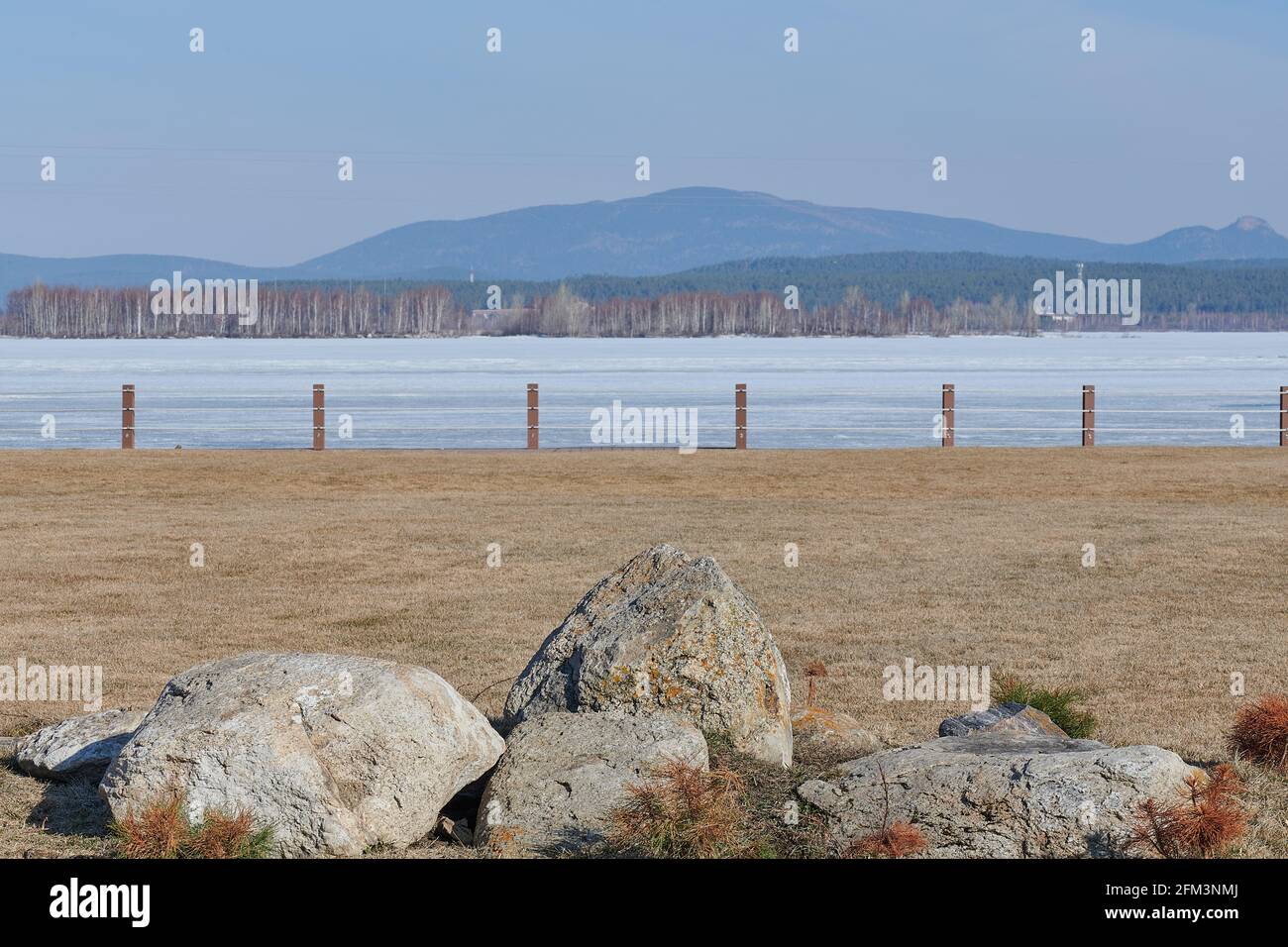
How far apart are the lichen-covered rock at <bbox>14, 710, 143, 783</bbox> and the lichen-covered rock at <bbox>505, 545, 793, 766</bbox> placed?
2.05 metres

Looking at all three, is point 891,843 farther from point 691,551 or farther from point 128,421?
point 128,421

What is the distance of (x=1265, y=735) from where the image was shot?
25.1 feet

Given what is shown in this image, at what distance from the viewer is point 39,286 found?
623ft

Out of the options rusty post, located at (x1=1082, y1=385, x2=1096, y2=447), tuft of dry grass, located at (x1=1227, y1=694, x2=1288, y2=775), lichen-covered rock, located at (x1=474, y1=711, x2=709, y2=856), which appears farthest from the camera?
rusty post, located at (x1=1082, y1=385, x2=1096, y2=447)

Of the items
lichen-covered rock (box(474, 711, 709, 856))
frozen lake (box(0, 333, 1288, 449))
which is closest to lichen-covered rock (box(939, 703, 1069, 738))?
lichen-covered rock (box(474, 711, 709, 856))

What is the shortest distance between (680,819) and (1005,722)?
2404 millimetres

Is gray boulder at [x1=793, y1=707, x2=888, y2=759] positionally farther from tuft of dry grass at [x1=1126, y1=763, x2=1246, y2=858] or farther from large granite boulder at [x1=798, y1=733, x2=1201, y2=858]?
tuft of dry grass at [x1=1126, y1=763, x2=1246, y2=858]

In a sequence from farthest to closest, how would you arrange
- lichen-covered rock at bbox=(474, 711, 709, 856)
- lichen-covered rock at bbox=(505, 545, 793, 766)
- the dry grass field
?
the dry grass field → lichen-covered rock at bbox=(505, 545, 793, 766) → lichen-covered rock at bbox=(474, 711, 709, 856)

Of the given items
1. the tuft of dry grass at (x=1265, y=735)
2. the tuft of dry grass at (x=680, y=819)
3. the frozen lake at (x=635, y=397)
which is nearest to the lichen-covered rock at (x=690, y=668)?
the tuft of dry grass at (x=680, y=819)


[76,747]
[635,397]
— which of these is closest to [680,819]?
[76,747]

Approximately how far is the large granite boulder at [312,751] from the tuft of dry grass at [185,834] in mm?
59

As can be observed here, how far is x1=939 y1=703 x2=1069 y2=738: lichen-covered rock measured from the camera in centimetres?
773

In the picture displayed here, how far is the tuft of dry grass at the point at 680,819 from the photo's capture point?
237 inches
